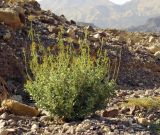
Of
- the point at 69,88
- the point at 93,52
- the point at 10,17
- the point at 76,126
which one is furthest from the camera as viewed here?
the point at 93,52

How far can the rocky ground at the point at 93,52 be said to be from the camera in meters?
7.83

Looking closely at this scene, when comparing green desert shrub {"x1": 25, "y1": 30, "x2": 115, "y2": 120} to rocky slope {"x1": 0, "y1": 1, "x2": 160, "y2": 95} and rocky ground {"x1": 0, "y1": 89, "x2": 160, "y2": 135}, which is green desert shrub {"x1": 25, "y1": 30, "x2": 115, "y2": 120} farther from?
rocky slope {"x1": 0, "y1": 1, "x2": 160, "y2": 95}

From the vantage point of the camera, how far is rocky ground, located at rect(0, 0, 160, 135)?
25.7 ft

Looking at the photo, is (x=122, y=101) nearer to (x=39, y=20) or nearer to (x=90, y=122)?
(x=90, y=122)

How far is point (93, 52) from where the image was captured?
52.7ft

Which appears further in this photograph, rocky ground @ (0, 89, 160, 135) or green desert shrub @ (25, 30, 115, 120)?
green desert shrub @ (25, 30, 115, 120)

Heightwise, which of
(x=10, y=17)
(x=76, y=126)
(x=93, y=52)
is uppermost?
(x=10, y=17)

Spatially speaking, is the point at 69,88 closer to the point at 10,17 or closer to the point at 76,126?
the point at 76,126

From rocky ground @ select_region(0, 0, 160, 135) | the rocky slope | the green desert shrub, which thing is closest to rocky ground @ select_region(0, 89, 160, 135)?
rocky ground @ select_region(0, 0, 160, 135)

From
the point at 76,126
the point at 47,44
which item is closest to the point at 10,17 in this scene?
the point at 47,44

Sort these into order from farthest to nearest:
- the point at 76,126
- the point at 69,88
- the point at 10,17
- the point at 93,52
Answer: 1. the point at 93,52
2. the point at 10,17
3. the point at 69,88
4. the point at 76,126

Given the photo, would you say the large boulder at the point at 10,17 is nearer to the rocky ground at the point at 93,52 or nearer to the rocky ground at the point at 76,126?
the rocky ground at the point at 93,52

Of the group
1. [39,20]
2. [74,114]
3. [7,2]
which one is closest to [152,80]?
[39,20]

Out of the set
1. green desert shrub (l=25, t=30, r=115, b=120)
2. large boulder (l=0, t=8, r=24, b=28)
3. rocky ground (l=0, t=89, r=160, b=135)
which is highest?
large boulder (l=0, t=8, r=24, b=28)
